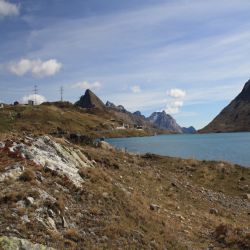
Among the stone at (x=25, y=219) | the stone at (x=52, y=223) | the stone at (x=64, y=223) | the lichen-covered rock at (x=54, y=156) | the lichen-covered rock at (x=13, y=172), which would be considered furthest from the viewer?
the lichen-covered rock at (x=54, y=156)

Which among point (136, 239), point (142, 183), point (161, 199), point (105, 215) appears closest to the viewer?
point (136, 239)

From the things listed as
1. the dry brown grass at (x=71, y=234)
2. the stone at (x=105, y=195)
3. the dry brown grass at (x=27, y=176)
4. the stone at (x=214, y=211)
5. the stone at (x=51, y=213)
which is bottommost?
the stone at (x=214, y=211)

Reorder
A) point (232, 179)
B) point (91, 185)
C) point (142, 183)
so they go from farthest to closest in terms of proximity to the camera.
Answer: point (232, 179) → point (142, 183) → point (91, 185)

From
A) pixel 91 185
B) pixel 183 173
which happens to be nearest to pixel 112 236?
pixel 91 185

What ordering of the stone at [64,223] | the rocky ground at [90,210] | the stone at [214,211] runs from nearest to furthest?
the rocky ground at [90,210]
the stone at [64,223]
the stone at [214,211]

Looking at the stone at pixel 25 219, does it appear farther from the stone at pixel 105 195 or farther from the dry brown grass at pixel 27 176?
the stone at pixel 105 195

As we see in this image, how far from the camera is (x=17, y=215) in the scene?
722 inches

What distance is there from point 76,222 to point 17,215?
2997mm

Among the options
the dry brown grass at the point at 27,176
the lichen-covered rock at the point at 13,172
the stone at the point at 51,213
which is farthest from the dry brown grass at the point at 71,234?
the lichen-covered rock at the point at 13,172

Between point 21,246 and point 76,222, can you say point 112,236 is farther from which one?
point 21,246

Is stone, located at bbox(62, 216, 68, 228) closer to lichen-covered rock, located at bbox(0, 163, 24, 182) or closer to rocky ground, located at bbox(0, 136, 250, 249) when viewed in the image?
rocky ground, located at bbox(0, 136, 250, 249)

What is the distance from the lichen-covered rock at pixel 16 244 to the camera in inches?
632

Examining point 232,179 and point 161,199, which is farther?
point 232,179

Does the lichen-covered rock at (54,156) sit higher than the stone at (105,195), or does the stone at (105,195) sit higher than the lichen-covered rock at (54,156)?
the lichen-covered rock at (54,156)
